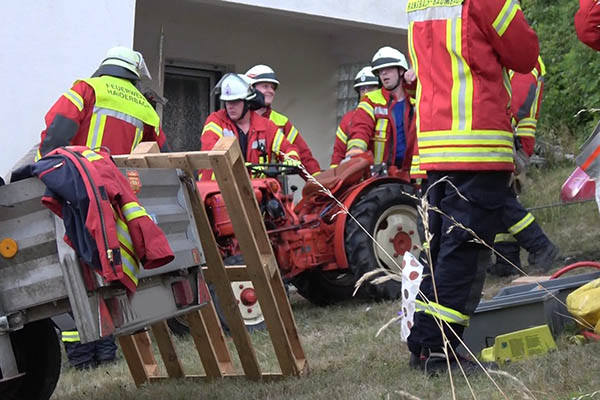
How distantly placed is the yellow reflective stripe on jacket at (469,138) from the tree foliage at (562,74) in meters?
7.90

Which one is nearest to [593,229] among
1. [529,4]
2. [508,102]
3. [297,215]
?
[297,215]

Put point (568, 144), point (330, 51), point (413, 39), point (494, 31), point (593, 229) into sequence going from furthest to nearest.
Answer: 1. point (568, 144)
2. point (330, 51)
3. point (593, 229)
4. point (413, 39)
5. point (494, 31)

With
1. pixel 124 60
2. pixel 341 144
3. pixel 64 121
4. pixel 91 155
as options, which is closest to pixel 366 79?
pixel 341 144

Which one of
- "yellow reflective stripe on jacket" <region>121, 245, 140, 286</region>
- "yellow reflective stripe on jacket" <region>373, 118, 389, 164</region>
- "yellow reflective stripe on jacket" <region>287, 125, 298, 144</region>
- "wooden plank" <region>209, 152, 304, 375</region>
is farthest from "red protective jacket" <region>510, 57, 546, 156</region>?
"yellow reflective stripe on jacket" <region>121, 245, 140, 286</region>

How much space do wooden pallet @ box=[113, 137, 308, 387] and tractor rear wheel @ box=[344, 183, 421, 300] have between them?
248 cm

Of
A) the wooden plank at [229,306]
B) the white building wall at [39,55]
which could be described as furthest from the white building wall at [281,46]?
the wooden plank at [229,306]

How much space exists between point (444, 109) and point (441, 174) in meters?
0.30

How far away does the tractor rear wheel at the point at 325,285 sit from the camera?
24.5 ft

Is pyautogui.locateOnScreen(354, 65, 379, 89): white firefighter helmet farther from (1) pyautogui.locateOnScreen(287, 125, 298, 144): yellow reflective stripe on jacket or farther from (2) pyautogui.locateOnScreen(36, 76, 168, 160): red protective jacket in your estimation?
(2) pyautogui.locateOnScreen(36, 76, 168, 160): red protective jacket

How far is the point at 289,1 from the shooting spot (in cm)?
966

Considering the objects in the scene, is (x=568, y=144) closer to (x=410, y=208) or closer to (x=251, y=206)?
(x=410, y=208)

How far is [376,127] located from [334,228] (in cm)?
176

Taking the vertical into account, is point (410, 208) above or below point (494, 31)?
below

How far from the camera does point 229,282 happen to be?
14.9 feet
